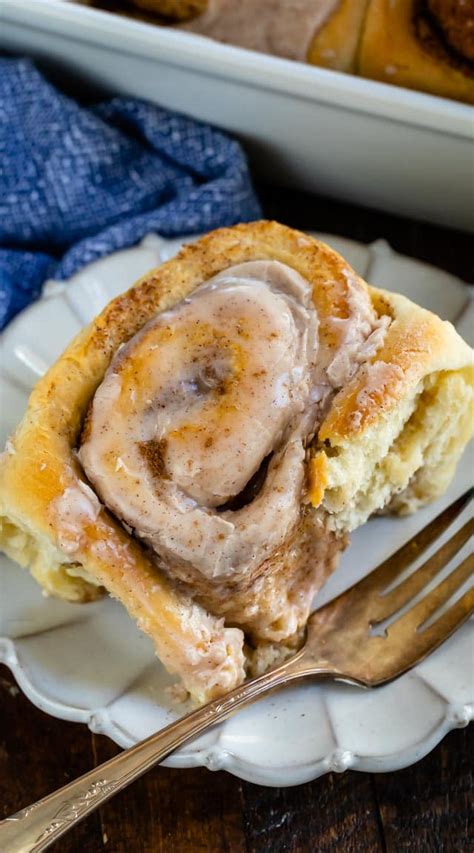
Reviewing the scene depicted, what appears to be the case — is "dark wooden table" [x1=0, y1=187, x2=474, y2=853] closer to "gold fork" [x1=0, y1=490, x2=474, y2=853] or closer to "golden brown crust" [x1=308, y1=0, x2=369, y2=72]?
"gold fork" [x1=0, y1=490, x2=474, y2=853]

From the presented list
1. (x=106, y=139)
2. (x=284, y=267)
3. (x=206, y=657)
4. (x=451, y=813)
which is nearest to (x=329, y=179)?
(x=106, y=139)

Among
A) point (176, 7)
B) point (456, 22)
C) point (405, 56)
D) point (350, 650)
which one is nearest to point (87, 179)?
point (176, 7)

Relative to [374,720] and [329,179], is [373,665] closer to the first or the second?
[374,720]

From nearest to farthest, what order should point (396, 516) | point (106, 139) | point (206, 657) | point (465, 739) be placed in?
point (206, 657), point (465, 739), point (396, 516), point (106, 139)

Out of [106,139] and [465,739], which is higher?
[106,139]

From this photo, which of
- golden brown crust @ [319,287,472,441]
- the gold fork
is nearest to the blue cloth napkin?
golden brown crust @ [319,287,472,441]

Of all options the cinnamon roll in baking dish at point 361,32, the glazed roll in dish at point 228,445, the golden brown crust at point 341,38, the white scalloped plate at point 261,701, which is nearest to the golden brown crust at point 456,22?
the cinnamon roll in baking dish at point 361,32
